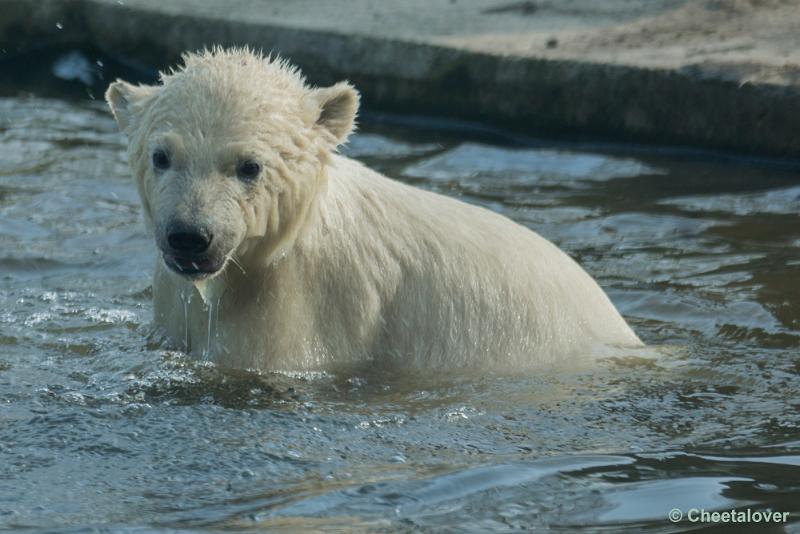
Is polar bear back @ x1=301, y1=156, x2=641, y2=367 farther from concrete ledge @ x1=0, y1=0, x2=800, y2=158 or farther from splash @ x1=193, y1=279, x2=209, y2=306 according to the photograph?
concrete ledge @ x1=0, y1=0, x2=800, y2=158

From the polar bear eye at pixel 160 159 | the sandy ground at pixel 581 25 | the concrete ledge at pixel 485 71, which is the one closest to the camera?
the polar bear eye at pixel 160 159

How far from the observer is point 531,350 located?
15.4ft

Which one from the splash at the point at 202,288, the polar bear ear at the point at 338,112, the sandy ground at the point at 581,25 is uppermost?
the sandy ground at the point at 581,25

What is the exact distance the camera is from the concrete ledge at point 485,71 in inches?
296

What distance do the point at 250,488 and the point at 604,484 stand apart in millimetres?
926

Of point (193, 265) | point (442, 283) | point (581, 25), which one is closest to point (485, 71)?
point (581, 25)

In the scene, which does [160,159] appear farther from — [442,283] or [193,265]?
[442,283]

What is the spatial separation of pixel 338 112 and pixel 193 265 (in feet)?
2.36

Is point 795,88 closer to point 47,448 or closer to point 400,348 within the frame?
point 400,348

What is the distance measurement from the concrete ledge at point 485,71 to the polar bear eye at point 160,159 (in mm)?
4287

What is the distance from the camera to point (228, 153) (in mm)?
4004

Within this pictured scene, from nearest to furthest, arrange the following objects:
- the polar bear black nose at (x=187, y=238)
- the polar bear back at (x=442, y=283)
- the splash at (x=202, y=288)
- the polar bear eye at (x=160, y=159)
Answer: the polar bear black nose at (x=187, y=238), the polar bear eye at (x=160, y=159), the splash at (x=202, y=288), the polar bear back at (x=442, y=283)

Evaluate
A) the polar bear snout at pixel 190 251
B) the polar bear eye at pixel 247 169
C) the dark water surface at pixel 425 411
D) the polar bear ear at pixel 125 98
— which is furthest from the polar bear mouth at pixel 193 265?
the polar bear ear at pixel 125 98

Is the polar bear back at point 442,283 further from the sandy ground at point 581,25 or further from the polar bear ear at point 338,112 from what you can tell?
the sandy ground at point 581,25
